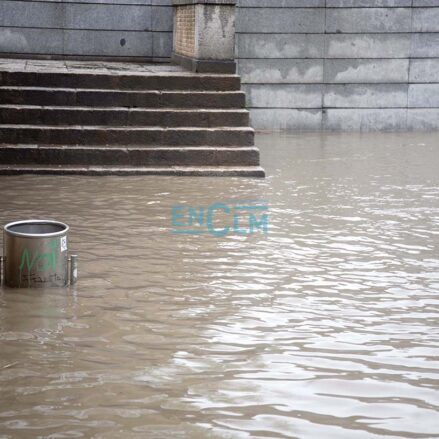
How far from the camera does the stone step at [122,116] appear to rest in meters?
11.7

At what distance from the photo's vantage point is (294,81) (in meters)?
15.6

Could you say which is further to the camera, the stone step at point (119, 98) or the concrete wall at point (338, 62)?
the concrete wall at point (338, 62)

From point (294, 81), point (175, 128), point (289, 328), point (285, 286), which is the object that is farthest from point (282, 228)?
point (294, 81)

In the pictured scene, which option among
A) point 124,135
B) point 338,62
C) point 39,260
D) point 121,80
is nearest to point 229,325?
point 39,260

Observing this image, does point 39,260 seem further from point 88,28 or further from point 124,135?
point 88,28

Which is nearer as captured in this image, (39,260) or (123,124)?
(39,260)

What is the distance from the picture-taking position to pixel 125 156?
11508 mm

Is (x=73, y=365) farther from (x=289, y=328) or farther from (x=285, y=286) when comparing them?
(x=285, y=286)

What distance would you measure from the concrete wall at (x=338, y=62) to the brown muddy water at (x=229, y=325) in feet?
18.8

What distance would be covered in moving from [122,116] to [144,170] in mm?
960

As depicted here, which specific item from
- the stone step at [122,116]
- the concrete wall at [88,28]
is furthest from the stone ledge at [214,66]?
the concrete wall at [88,28]

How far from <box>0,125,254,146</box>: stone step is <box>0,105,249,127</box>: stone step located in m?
0.14

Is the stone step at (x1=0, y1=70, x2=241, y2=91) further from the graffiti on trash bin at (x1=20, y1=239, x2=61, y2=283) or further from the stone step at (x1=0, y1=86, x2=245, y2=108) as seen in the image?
the graffiti on trash bin at (x1=20, y1=239, x2=61, y2=283)

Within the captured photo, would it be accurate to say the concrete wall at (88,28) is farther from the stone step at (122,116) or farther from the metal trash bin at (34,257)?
the metal trash bin at (34,257)
